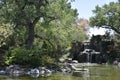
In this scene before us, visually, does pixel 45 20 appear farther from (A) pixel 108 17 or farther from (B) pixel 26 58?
(A) pixel 108 17

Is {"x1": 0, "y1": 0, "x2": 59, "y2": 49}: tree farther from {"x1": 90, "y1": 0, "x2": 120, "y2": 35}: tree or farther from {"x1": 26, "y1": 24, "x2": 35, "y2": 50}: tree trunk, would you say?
{"x1": 90, "y1": 0, "x2": 120, "y2": 35}: tree

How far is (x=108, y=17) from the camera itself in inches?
2341

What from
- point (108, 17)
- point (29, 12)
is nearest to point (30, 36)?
point (29, 12)

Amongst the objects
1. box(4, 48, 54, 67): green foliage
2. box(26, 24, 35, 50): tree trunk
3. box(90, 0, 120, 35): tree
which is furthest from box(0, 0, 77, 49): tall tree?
box(90, 0, 120, 35): tree

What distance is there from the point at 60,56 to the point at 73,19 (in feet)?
19.7

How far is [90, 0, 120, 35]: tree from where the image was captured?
191 feet

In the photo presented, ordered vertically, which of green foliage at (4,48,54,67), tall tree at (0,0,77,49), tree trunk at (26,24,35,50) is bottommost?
green foliage at (4,48,54,67)

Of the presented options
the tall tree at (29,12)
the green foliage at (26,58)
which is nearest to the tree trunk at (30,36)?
the tall tree at (29,12)

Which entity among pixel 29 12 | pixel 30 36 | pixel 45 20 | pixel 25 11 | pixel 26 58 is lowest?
pixel 26 58

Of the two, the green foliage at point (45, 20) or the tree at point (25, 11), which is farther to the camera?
the tree at point (25, 11)

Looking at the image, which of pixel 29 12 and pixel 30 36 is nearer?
pixel 29 12

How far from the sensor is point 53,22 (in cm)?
3622

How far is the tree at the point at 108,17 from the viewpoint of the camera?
191ft

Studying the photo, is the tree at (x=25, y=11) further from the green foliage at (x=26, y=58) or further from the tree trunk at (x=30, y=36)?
the green foliage at (x=26, y=58)
